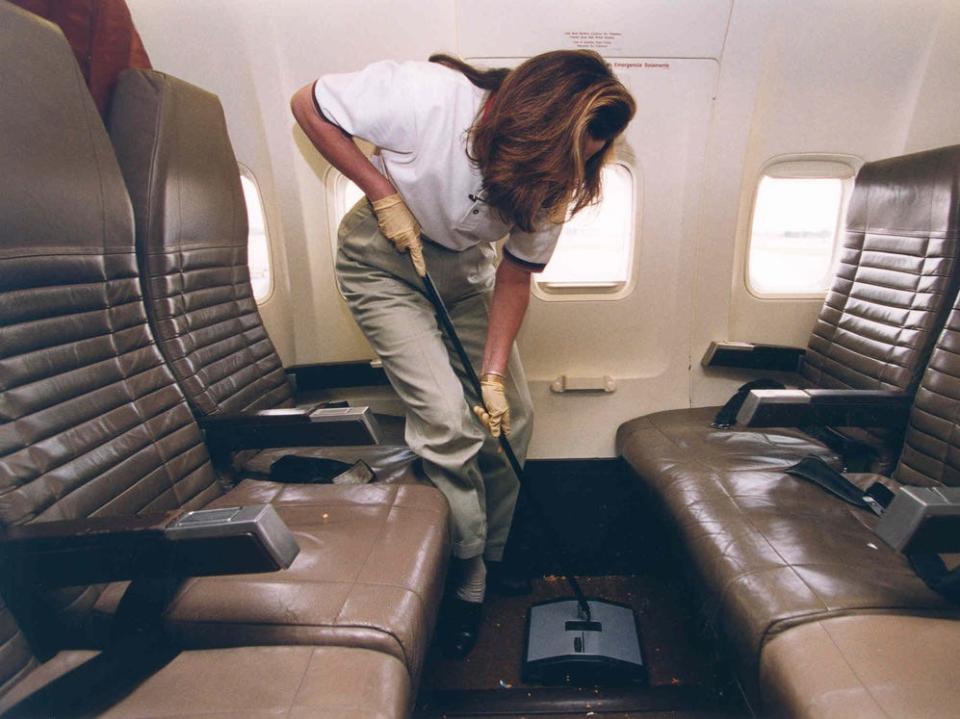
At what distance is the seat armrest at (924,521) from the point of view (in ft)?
3.10

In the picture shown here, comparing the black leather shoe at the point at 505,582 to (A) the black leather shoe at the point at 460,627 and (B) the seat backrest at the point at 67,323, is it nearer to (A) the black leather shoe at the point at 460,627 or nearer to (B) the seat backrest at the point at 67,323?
(A) the black leather shoe at the point at 460,627

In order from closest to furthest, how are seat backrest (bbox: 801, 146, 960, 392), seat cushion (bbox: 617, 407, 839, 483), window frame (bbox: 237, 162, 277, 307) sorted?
seat backrest (bbox: 801, 146, 960, 392) → seat cushion (bbox: 617, 407, 839, 483) → window frame (bbox: 237, 162, 277, 307)

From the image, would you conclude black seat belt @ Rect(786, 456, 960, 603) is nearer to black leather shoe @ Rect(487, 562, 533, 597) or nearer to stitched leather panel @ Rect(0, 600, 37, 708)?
black leather shoe @ Rect(487, 562, 533, 597)

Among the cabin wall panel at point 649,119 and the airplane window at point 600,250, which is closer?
the cabin wall panel at point 649,119

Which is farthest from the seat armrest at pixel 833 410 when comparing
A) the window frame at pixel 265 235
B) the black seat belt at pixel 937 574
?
the window frame at pixel 265 235

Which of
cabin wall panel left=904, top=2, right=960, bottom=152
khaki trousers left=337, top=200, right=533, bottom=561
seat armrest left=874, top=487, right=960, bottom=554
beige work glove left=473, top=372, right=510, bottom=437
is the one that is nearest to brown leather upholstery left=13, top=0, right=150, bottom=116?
khaki trousers left=337, top=200, right=533, bottom=561

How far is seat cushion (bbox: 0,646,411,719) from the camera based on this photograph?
91 cm

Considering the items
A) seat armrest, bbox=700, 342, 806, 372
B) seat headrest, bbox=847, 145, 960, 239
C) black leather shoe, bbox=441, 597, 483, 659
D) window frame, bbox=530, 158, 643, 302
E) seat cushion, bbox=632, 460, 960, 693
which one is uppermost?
seat headrest, bbox=847, 145, 960, 239

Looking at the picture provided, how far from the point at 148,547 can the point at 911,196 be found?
243 cm

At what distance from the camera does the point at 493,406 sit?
1.81m

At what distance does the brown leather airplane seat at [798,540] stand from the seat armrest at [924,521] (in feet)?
0.73

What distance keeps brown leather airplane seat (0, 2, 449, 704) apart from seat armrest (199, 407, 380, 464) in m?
0.15

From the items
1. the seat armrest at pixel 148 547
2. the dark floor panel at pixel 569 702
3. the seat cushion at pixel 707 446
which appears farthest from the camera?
the seat cushion at pixel 707 446

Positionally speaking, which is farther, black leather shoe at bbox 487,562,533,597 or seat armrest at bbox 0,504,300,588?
black leather shoe at bbox 487,562,533,597
